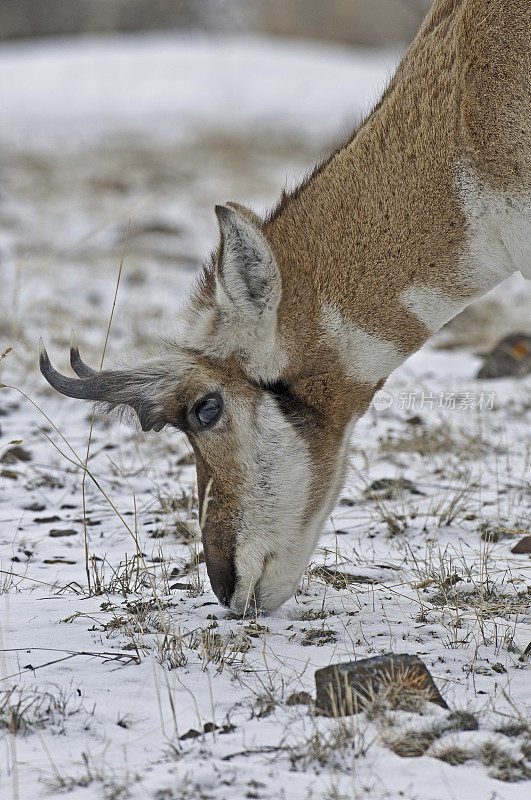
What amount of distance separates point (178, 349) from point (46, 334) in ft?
14.9

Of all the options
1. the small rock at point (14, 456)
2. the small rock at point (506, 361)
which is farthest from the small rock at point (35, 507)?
the small rock at point (506, 361)

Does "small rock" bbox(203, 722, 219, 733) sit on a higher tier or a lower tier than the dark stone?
lower

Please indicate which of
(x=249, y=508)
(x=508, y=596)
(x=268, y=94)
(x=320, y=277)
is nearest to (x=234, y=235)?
(x=320, y=277)

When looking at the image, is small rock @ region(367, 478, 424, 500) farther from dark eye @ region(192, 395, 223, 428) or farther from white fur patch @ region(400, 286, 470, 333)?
dark eye @ region(192, 395, 223, 428)

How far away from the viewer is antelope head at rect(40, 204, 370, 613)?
3.56 metres

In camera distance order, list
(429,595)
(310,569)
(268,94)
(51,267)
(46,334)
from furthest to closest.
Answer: (268,94) → (51,267) → (46,334) → (310,569) → (429,595)

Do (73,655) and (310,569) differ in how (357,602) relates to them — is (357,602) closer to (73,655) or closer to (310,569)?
(310,569)

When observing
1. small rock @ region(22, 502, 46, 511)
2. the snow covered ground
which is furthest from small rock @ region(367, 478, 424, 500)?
small rock @ region(22, 502, 46, 511)

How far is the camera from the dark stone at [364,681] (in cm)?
282

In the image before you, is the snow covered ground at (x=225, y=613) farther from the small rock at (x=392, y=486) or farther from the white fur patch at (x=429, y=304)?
the white fur patch at (x=429, y=304)

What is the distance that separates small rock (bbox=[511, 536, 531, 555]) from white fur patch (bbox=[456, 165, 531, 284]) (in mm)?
1176

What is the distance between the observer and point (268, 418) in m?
3.57

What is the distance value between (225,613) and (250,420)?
2.44 feet

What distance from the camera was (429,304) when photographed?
3.67 m
